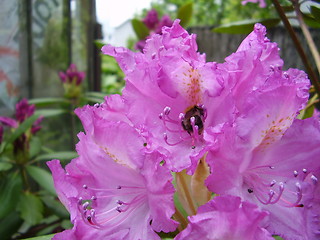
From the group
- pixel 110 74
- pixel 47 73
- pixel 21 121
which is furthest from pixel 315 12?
pixel 110 74

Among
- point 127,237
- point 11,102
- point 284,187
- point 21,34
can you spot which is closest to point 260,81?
point 284,187

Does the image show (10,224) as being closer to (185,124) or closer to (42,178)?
(42,178)

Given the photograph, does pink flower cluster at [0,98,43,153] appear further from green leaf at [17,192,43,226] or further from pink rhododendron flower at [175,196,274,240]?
pink rhododendron flower at [175,196,274,240]

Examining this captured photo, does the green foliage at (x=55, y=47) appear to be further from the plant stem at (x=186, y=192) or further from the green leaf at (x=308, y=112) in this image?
the plant stem at (x=186, y=192)

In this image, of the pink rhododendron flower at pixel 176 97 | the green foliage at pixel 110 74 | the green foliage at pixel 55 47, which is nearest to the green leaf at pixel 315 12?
the pink rhododendron flower at pixel 176 97

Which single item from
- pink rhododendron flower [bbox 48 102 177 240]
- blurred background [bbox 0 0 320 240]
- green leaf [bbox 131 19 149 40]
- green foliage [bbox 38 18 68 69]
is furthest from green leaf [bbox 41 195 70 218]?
green foliage [bbox 38 18 68 69]
